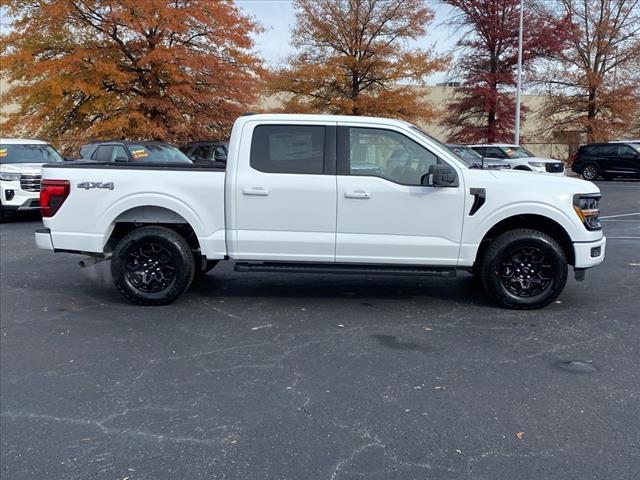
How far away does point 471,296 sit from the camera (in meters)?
6.37

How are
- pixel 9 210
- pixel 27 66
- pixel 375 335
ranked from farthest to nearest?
pixel 27 66 < pixel 9 210 < pixel 375 335

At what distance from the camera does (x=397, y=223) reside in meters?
5.67

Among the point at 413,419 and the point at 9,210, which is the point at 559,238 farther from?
the point at 9,210

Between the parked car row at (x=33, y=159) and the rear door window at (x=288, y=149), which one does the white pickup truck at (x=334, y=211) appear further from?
the parked car row at (x=33, y=159)

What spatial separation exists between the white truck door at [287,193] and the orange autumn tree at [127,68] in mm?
14969

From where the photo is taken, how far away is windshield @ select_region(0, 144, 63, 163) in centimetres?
1312

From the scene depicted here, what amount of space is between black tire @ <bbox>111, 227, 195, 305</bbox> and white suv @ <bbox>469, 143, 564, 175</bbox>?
49.1 ft

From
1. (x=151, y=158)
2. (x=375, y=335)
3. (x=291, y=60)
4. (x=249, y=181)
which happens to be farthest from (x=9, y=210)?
(x=291, y=60)

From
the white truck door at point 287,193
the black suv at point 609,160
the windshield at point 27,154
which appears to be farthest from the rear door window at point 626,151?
the white truck door at point 287,193

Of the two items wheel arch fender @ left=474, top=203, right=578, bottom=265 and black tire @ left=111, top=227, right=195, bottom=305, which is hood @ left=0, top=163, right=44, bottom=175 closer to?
black tire @ left=111, top=227, right=195, bottom=305

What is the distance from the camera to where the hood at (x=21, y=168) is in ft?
39.9

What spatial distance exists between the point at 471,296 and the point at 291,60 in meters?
20.4

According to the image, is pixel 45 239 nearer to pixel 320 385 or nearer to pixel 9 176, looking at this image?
pixel 320 385

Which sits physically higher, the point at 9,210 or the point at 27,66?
the point at 27,66
